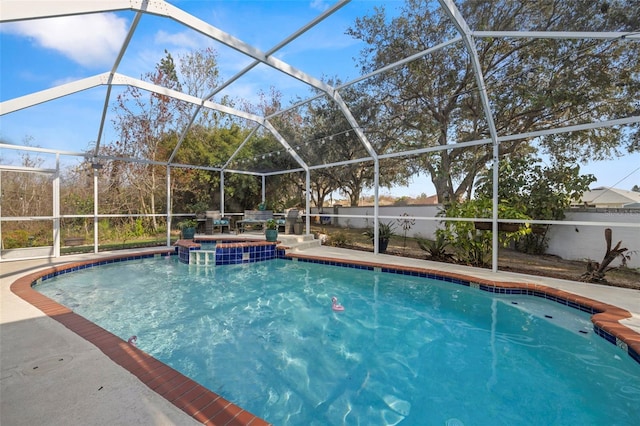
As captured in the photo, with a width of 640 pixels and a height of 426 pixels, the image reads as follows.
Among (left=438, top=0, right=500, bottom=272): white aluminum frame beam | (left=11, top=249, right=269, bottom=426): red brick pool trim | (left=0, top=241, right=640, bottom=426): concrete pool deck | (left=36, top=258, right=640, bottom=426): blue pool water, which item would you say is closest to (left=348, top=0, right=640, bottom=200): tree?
(left=438, top=0, right=500, bottom=272): white aluminum frame beam

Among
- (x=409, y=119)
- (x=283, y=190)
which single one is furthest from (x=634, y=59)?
(x=283, y=190)

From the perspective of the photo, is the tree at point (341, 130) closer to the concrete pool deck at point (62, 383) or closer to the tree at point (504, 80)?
the tree at point (504, 80)

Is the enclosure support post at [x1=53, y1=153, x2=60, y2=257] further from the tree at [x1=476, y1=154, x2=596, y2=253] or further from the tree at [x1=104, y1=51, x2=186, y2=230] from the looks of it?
the tree at [x1=476, y1=154, x2=596, y2=253]

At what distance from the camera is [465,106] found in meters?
8.98

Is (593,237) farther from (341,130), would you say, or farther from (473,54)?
(341,130)

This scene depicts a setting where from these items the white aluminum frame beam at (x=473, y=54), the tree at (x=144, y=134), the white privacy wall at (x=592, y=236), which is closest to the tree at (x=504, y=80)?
the white aluminum frame beam at (x=473, y=54)

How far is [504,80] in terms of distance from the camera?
777cm

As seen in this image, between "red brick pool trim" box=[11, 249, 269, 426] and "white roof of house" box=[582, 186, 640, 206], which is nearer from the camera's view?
"red brick pool trim" box=[11, 249, 269, 426]

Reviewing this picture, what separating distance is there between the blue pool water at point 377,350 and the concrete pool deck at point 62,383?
0.73 meters

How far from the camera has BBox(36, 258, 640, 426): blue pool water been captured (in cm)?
244

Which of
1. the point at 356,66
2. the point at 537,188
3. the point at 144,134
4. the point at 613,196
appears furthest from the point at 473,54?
the point at 144,134

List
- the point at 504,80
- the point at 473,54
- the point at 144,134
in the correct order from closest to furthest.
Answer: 1. the point at 473,54
2. the point at 504,80
3. the point at 144,134

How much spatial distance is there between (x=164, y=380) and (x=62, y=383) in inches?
29.6

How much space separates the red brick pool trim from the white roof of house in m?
13.2
